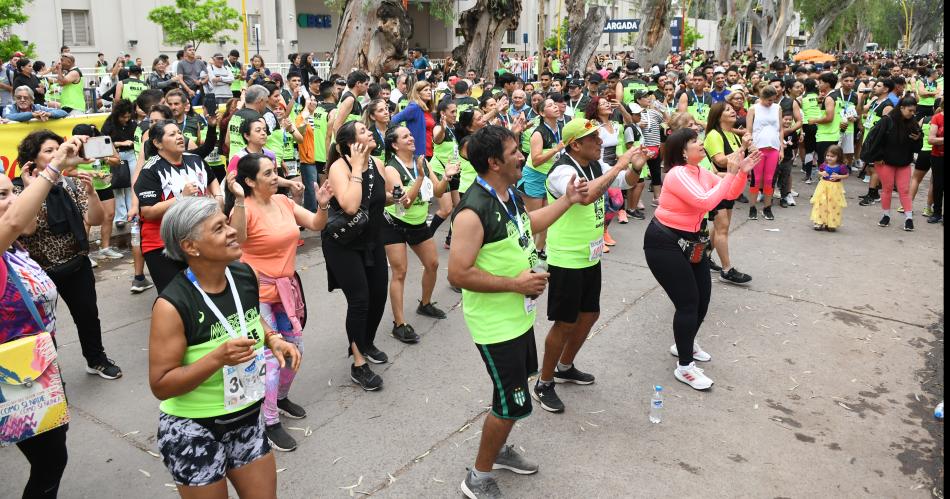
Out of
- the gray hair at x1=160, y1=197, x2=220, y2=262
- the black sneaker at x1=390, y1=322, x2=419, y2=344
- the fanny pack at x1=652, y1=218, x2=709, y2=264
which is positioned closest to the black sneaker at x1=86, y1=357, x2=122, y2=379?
the black sneaker at x1=390, y1=322, x2=419, y2=344

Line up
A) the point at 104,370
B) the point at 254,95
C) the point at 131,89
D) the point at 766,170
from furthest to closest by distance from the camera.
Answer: the point at 131,89 < the point at 766,170 < the point at 254,95 < the point at 104,370

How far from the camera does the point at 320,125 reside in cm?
982

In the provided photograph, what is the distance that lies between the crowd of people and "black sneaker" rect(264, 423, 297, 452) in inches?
0.5

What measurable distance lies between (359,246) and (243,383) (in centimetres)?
224

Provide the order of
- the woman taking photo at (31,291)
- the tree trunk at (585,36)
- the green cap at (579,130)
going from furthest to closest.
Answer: the tree trunk at (585,36) → the green cap at (579,130) → the woman taking photo at (31,291)

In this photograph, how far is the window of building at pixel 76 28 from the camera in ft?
93.7

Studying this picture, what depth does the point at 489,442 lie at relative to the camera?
380 centimetres

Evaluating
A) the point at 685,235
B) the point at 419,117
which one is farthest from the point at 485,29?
the point at 685,235

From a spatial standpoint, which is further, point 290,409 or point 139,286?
point 139,286

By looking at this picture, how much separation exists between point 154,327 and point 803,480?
3.55 m

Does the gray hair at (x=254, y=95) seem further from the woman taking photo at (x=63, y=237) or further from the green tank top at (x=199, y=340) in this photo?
the green tank top at (x=199, y=340)

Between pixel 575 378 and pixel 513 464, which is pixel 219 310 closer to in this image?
pixel 513 464

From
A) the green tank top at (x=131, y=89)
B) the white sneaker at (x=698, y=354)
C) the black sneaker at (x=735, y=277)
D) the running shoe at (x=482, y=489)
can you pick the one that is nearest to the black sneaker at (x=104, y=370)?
the running shoe at (x=482, y=489)

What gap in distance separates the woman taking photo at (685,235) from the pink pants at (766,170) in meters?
5.61
